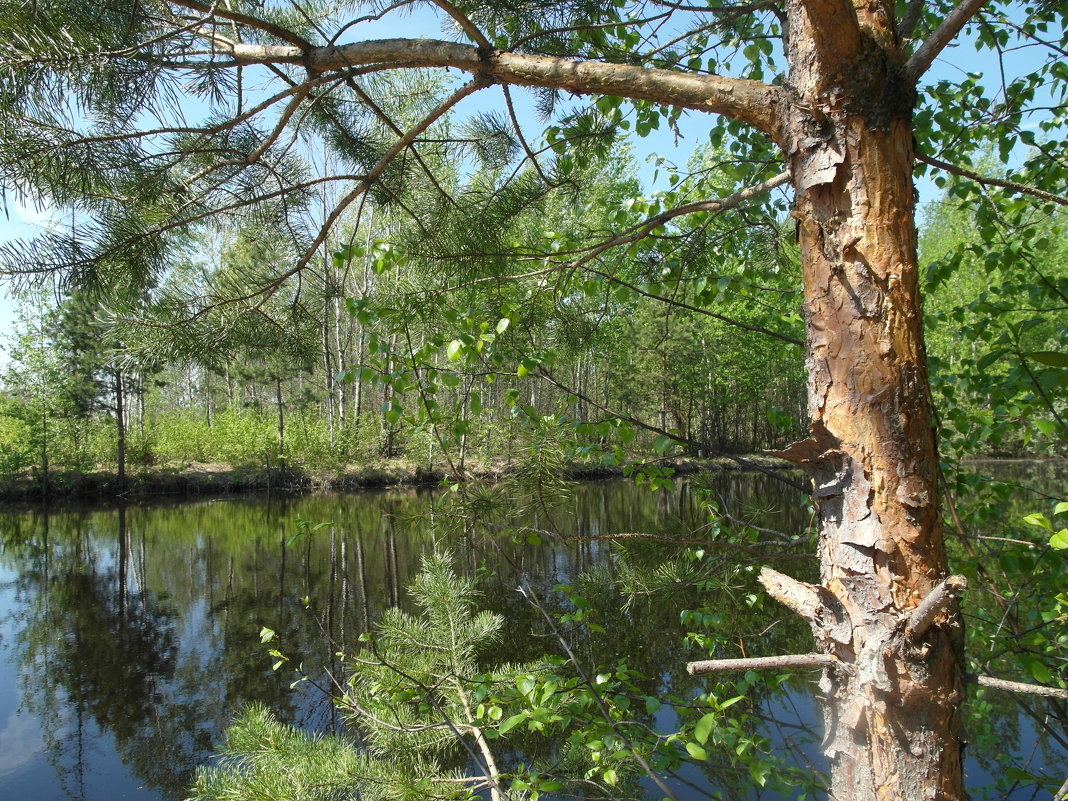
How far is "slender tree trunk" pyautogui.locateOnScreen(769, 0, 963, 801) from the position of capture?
948 millimetres

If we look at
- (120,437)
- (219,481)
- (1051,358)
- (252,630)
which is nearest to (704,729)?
(1051,358)

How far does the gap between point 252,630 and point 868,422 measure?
7.46 metres

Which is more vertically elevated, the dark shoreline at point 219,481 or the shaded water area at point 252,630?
the dark shoreline at point 219,481

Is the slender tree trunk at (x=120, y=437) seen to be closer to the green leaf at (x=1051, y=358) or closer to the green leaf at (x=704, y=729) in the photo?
the green leaf at (x=704, y=729)

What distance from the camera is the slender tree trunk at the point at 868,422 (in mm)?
948

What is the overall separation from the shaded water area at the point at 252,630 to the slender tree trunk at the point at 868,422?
284mm

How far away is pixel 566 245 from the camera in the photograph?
6.46ft

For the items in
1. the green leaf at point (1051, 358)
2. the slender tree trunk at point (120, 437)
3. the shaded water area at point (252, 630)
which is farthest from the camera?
the slender tree trunk at point (120, 437)

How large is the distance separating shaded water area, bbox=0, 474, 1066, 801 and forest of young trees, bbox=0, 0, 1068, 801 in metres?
0.34

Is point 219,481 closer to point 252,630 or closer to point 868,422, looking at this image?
point 252,630

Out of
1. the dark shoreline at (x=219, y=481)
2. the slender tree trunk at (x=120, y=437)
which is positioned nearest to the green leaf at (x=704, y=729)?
the dark shoreline at (x=219, y=481)

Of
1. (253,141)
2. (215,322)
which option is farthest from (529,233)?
(215,322)

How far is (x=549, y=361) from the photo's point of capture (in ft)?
6.29

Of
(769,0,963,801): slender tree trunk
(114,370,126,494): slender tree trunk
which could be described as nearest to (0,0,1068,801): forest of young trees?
(769,0,963,801): slender tree trunk
